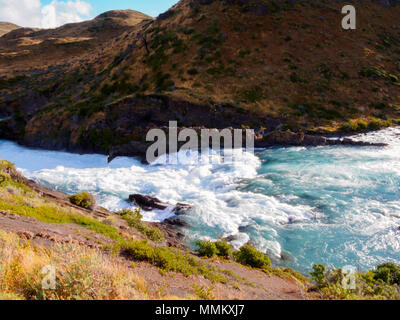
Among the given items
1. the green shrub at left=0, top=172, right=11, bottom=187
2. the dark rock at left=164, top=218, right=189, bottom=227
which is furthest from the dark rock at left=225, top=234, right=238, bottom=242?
the green shrub at left=0, top=172, right=11, bottom=187

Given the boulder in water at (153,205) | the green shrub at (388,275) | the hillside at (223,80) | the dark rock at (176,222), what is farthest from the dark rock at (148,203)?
the hillside at (223,80)

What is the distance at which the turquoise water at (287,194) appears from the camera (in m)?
12.5

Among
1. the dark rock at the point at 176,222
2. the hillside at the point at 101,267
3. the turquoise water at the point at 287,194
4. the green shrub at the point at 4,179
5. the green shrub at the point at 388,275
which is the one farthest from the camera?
the dark rock at the point at 176,222

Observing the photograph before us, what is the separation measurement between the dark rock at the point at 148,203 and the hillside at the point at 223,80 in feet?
42.5

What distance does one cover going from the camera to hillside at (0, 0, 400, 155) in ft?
115

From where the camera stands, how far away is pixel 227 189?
19.9 metres

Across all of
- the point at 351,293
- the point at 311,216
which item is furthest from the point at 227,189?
the point at 351,293

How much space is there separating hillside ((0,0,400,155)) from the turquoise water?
22.1 feet

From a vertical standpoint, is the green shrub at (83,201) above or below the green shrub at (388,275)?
above

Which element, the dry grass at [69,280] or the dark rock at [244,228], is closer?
the dry grass at [69,280]

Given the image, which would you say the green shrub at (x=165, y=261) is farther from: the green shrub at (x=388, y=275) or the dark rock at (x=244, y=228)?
the dark rock at (x=244, y=228)

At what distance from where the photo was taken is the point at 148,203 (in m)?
17.5

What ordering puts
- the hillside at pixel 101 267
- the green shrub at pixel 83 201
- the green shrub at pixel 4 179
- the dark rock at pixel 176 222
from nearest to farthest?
1. the hillside at pixel 101 267
2. the green shrub at pixel 4 179
3. the green shrub at pixel 83 201
4. the dark rock at pixel 176 222
